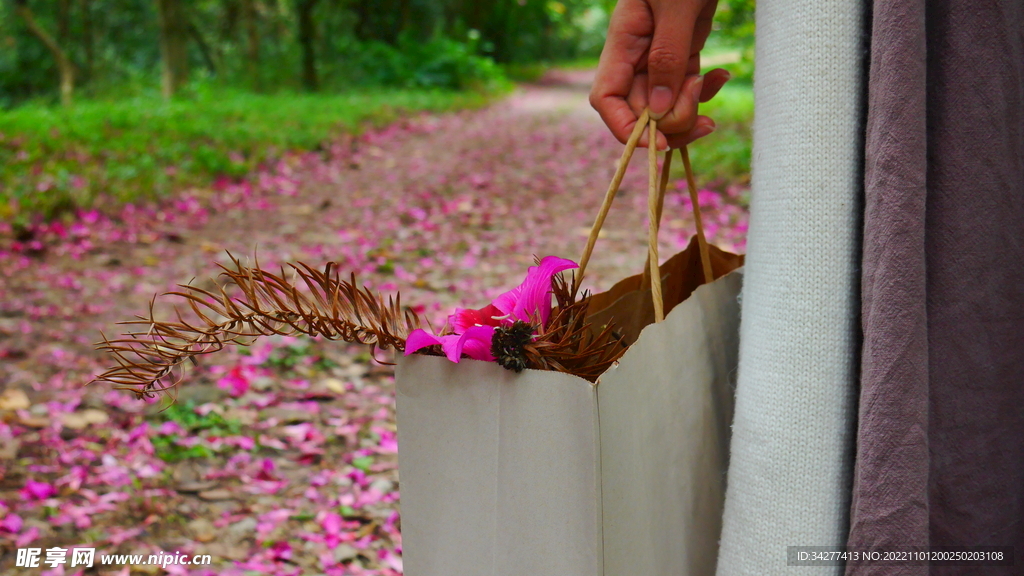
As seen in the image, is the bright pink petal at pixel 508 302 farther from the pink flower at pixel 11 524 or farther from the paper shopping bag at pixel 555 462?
the pink flower at pixel 11 524

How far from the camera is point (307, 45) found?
31.7 feet

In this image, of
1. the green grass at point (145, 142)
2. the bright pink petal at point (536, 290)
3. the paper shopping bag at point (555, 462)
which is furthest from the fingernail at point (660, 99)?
the green grass at point (145, 142)

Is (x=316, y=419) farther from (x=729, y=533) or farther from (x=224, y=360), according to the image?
(x=729, y=533)

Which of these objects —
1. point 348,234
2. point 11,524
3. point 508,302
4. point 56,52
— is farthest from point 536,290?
point 56,52

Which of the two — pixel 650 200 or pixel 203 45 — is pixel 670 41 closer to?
pixel 650 200

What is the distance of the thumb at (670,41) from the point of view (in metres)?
0.76

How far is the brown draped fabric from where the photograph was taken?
613 millimetres

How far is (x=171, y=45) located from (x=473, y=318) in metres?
8.39

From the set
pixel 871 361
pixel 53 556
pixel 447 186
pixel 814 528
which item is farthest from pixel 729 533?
pixel 447 186

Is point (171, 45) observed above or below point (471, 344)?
above

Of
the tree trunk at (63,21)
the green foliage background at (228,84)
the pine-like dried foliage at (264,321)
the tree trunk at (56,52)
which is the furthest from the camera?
the tree trunk at (63,21)

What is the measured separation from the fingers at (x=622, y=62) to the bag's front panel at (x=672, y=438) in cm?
22

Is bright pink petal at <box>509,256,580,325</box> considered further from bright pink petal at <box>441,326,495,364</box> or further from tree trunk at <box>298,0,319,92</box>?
tree trunk at <box>298,0,319,92</box>

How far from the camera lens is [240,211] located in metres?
4.34
